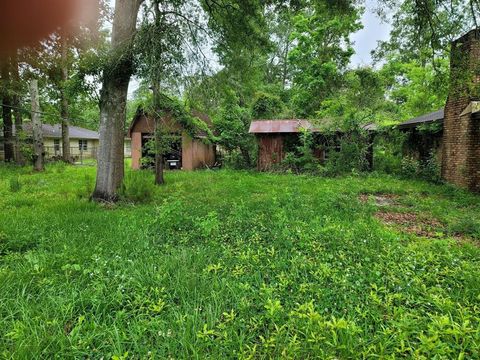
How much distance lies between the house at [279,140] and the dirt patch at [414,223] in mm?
9076

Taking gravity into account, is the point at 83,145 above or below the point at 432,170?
above

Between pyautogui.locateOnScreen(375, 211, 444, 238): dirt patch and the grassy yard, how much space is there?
0.05 m

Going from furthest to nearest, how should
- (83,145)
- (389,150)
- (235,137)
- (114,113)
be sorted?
(83,145)
(235,137)
(389,150)
(114,113)

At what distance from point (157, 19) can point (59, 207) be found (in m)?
5.06

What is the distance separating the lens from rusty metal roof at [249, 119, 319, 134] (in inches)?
596

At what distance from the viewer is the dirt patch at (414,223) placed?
188 inches

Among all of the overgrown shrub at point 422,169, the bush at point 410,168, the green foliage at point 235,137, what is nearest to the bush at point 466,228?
the overgrown shrub at point 422,169

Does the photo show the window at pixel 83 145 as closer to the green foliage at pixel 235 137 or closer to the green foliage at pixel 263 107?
the green foliage at pixel 235 137

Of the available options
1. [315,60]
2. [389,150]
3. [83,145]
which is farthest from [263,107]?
[83,145]

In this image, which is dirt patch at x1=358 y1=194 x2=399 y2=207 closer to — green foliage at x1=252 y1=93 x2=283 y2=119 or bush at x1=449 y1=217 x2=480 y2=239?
bush at x1=449 y1=217 x2=480 y2=239

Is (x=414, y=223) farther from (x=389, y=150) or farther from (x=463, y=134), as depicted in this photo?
(x=389, y=150)

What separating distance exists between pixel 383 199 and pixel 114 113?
7.50 m

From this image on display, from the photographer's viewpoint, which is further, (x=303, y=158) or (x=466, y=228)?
(x=303, y=158)

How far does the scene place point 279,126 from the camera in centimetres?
1562
